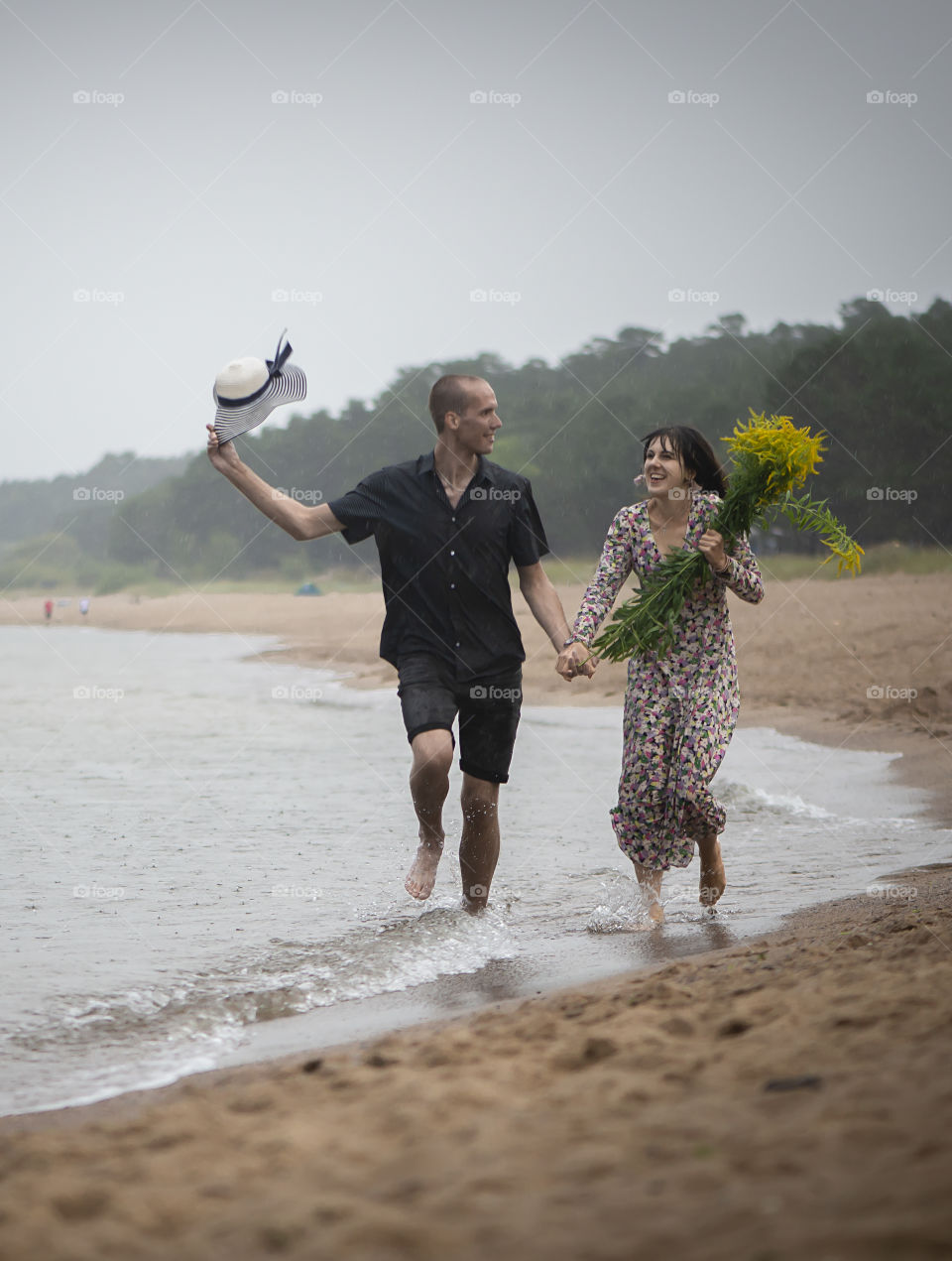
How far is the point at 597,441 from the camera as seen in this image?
4600cm

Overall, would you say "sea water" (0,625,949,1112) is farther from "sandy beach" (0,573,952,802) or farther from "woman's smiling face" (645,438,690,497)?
"woman's smiling face" (645,438,690,497)

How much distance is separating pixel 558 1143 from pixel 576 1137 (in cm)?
4

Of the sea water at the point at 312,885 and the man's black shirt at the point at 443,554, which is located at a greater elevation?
the man's black shirt at the point at 443,554

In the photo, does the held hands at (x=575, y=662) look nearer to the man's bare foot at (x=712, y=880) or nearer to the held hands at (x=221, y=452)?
the man's bare foot at (x=712, y=880)

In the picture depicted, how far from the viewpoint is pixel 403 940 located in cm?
518

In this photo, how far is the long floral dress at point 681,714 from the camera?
200 inches

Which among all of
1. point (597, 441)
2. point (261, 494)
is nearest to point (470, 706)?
point (261, 494)

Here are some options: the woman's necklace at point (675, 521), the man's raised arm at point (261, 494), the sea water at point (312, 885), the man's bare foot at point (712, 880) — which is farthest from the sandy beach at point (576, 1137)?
the man's raised arm at point (261, 494)

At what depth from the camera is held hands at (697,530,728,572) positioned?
495 centimetres

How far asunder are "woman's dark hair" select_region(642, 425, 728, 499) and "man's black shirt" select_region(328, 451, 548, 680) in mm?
595

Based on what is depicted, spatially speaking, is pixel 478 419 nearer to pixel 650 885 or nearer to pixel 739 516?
pixel 739 516

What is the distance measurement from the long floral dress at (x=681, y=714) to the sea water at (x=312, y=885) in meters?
0.37

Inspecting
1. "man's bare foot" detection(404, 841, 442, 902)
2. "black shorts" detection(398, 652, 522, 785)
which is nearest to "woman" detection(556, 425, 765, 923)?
"black shorts" detection(398, 652, 522, 785)

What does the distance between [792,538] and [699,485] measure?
1256 inches
